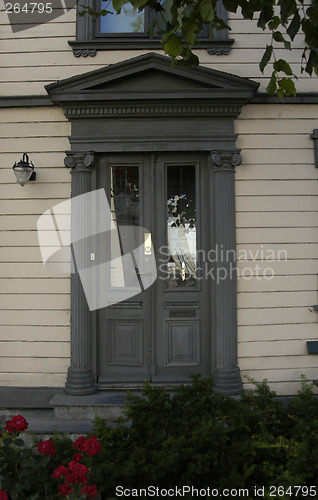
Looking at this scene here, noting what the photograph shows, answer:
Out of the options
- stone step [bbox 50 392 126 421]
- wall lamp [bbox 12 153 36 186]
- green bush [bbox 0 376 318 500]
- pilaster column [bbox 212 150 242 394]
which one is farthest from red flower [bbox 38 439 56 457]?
wall lamp [bbox 12 153 36 186]

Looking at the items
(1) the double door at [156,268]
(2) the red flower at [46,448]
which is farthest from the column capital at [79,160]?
(2) the red flower at [46,448]

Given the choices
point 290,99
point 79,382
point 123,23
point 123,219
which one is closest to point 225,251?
point 123,219

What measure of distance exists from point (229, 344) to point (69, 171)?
2755 mm

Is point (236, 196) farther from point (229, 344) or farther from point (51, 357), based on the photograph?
point (51, 357)

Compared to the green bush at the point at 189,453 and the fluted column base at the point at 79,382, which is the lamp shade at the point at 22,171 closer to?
the fluted column base at the point at 79,382

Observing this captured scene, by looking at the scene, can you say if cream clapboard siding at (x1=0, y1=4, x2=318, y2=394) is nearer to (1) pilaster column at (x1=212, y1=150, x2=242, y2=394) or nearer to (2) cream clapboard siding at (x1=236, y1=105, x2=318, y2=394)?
(2) cream clapboard siding at (x1=236, y1=105, x2=318, y2=394)

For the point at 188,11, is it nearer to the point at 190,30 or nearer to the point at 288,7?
the point at 190,30

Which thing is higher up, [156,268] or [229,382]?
[156,268]

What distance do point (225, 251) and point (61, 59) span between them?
3016 millimetres

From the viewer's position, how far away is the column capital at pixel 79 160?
4887mm

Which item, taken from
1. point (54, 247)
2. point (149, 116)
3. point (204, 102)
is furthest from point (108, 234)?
point (204, 102)

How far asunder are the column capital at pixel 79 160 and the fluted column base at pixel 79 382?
232cm

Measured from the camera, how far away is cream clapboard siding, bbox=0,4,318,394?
16.2ft

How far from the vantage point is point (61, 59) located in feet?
16.5
